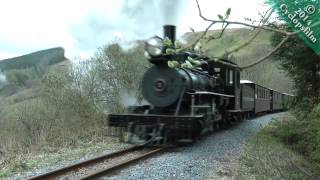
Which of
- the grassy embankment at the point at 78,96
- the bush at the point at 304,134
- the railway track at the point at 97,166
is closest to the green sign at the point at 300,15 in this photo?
the railway track at the point at 97,166

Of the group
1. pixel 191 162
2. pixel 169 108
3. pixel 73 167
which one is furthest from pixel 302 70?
pixel 73 167

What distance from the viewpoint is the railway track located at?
7.89 m

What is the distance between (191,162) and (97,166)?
196cm

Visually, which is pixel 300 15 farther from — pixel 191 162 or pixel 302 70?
pixel 302 70

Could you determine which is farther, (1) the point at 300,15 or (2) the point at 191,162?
(2) the point at 191,162

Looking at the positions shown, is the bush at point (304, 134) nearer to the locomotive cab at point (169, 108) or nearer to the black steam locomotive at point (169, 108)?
the black steam locomotive at point (169, 108)

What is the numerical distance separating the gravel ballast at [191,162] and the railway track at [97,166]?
7.7 inches

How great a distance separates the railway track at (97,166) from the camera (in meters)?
7.89

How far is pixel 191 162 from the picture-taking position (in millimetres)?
9680

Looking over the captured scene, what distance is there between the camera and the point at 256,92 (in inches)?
893

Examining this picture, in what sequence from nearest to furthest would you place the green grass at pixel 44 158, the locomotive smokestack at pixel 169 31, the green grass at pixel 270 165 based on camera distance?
the green grass at pixel 270 165, the green grass at pixel 44 158, the locomotive smokestack at pixel 169 31

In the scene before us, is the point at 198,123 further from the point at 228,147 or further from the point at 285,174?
the point at 285,174

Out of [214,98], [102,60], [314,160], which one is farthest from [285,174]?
[102,60]

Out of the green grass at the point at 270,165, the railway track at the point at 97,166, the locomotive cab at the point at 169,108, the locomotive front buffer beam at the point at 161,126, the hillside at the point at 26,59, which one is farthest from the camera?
the hillside at the point at 26,59
